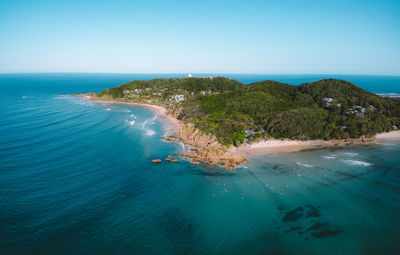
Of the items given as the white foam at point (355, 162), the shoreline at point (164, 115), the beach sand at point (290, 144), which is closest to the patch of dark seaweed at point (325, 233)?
the white foam at point (355, 162)

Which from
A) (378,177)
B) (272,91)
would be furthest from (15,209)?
(272,91)

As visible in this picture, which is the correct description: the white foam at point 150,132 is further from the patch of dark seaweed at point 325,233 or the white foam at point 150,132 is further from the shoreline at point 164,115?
the patch of dark seaweed at point 325,233

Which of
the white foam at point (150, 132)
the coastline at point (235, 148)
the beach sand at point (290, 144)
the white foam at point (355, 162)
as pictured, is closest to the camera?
the white foam at point (355, 162)

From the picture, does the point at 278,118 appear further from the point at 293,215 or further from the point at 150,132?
the point at 150,132

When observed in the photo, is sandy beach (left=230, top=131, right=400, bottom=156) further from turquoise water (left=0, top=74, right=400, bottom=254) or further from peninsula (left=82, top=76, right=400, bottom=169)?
turquoise water (left=0, top=74, right=400, bottom=254)

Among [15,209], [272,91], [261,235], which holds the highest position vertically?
[272,91]

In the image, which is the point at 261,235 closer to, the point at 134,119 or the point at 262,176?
the point at 262,176
